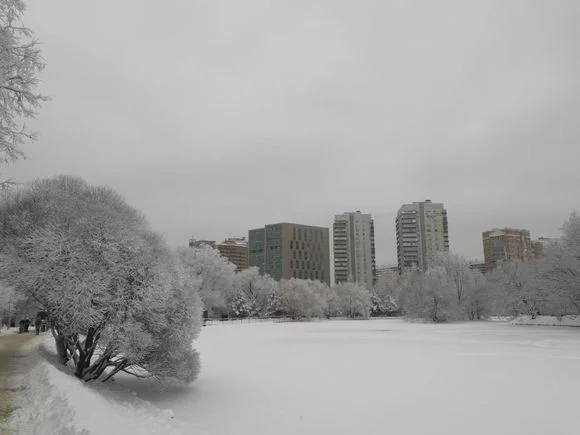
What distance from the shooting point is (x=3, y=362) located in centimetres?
2009

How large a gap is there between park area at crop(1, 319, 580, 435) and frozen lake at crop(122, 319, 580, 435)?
33mm

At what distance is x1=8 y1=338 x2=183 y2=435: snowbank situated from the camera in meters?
9.21

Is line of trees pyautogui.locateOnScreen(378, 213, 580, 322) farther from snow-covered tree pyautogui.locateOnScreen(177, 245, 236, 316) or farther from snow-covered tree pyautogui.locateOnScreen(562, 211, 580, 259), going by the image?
snow-covered tree pyautogui.locateOnScreen(177, 245, 236, 316)

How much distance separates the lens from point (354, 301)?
10825cm

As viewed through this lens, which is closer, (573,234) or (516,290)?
(573,234)

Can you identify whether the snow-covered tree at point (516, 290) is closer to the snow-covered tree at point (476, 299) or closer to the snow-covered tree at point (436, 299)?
the snow-covered tree at point (476, 299)

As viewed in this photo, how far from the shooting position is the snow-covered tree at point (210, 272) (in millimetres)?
73812

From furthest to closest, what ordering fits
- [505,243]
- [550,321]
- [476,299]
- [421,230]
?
[421,230]
[505,243]
[476,299]
[550,321]

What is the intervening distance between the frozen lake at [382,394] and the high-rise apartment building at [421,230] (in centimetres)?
15827

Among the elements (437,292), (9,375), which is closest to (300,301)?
(437,292)

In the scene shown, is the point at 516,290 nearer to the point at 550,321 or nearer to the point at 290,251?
the point at 550,321

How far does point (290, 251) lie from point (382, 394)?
17068cm

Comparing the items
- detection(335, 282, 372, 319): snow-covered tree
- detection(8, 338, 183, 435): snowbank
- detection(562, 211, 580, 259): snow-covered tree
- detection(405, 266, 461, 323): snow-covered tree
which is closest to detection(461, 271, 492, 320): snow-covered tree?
detection(405, 266, 461, 323): snow-covered tree

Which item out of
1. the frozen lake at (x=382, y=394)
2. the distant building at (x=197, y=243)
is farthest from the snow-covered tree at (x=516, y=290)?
the distant building at (x=197, y=243)
